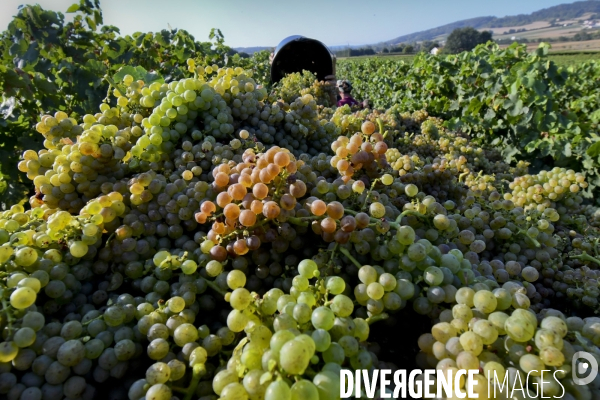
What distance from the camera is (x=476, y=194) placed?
1.81 meters

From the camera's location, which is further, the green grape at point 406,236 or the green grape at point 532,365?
the green grape at point 406,236

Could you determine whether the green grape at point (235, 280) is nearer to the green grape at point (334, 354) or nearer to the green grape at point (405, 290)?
the green grape at point (334, 354)

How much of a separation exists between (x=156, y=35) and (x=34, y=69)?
1.90 m

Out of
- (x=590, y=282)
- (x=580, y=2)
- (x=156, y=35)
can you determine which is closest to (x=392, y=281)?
(x=590, y=282)

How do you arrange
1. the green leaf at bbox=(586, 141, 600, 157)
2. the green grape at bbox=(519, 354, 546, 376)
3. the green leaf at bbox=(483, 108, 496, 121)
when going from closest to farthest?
the green grape at bbox=(519, 354, 546, 376)
the green leaf at bbox=(586, 141, 600, 157)
the green leaf at bbox=(483, 108, 496, 121)

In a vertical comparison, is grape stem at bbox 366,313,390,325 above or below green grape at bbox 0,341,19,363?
below

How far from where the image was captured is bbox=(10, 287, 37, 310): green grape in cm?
86

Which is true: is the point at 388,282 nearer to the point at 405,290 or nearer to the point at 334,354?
the point at 405,290

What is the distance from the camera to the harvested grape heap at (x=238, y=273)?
80 centimetres

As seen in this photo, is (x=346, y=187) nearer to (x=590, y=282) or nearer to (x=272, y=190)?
(x=272, y=190)

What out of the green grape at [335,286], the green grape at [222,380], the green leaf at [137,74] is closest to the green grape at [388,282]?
the green grape at [335,286]

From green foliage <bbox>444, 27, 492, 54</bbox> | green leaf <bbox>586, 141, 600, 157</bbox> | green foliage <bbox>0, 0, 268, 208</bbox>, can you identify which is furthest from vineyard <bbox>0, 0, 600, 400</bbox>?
green foliage <bbox>444, 27, 492, 54</bbox>

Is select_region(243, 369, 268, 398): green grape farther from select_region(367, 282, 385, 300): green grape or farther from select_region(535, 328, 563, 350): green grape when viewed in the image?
select_region(535, 328, 563, 350): green grape

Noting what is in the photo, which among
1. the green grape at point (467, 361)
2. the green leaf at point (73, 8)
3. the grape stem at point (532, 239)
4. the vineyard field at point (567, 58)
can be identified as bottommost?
the vineyard field at point (567, 58)
